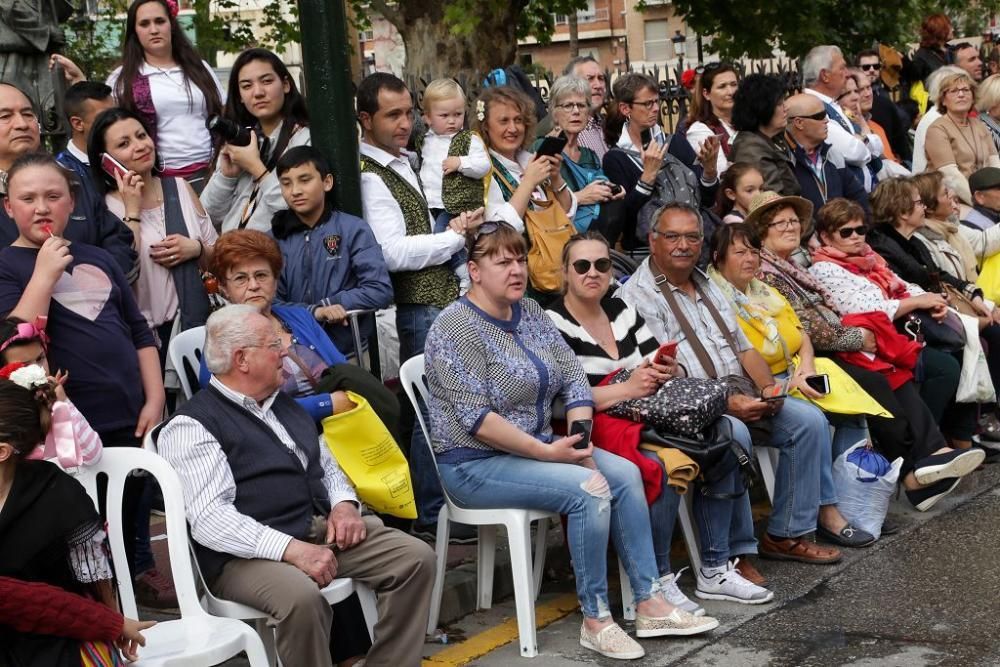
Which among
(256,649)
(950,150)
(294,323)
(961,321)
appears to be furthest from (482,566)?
(950,150)

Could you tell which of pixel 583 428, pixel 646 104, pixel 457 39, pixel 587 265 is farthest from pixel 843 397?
pixel 457 39

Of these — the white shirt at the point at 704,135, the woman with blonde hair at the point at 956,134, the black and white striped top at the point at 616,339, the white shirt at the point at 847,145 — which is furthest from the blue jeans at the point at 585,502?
the woman with blonde hair at the point at 956,134

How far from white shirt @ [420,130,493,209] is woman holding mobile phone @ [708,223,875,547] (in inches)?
49.1

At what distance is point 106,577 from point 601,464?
226 centimetres

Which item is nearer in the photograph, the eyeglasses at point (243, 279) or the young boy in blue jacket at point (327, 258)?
the eyeglasses at point (243, 279)

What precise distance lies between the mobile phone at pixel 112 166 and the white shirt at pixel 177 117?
0.84 metres

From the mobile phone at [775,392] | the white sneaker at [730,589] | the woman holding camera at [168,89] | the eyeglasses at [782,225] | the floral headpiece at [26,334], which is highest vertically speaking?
the woman holding camera at [168,89]

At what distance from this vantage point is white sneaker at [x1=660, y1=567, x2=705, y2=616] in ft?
Answer: 18.6

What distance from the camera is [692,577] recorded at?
6.42 meters

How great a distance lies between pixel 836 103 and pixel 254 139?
5154mm

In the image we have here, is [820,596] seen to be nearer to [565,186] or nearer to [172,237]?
[565,186]

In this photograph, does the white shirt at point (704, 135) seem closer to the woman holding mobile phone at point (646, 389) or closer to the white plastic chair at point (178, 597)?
the woman holding mobile phone at point (646, 389)

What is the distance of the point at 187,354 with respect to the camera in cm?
564

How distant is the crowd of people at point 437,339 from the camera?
466 centimetres
